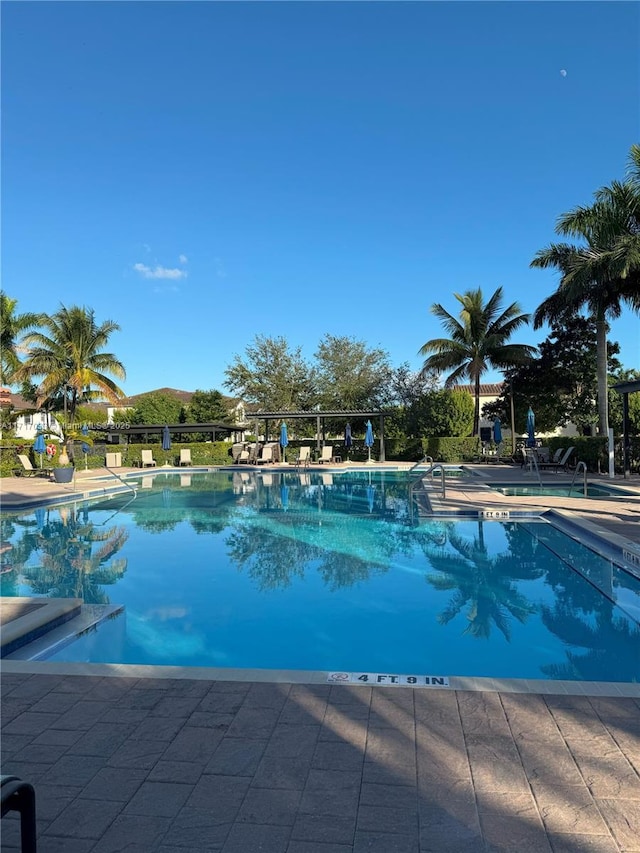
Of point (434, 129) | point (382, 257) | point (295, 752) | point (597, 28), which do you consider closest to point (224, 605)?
point (295, 752)

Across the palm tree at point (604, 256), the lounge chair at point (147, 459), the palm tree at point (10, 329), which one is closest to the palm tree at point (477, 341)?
the palm tree at point (604, 256)

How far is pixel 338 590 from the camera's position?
→ 730 centimetres

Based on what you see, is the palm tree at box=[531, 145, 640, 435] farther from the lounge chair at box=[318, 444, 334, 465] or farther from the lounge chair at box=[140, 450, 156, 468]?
the lounge chair at box=[140, 450, 156, 468]

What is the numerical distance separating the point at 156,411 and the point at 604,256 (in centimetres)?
3626

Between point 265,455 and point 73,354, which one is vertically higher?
point 73,354

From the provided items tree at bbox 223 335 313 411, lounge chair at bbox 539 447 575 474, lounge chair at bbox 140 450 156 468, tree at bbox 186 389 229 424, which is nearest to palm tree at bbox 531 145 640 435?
lounge chair at bbox 539 447 575 474

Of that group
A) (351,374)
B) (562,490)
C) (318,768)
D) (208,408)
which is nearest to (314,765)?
(318,768)

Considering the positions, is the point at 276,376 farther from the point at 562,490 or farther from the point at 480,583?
the point at 480,583

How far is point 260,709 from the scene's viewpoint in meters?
3.31

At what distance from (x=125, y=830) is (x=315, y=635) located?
142 inches

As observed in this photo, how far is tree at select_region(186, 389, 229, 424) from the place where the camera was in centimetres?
4381

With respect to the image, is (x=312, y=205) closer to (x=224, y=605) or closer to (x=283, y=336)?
(x=283, y=336)

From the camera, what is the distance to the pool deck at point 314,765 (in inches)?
87.0

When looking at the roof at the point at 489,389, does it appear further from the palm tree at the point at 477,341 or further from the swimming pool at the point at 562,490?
the swimming pool at the point at 562,490
